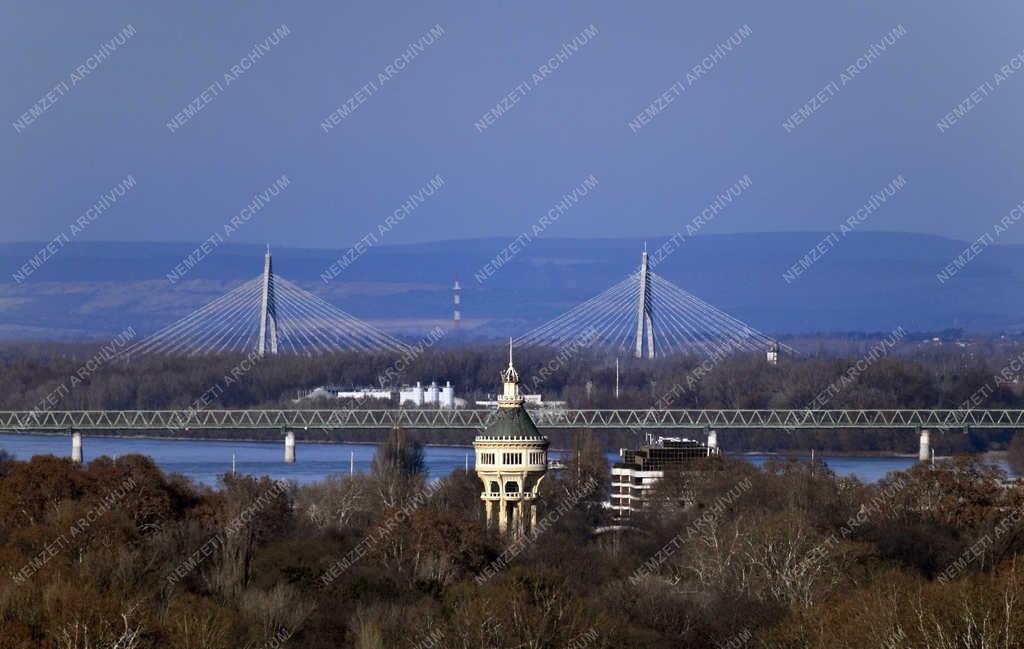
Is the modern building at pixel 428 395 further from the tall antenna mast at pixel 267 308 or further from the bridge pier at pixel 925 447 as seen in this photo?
the bridge pier at pixel 925 447

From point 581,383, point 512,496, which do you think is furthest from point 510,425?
point 581,383

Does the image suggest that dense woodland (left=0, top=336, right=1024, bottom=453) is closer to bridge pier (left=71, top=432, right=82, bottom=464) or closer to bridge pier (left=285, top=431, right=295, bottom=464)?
bridge pier (left=285, top=431, right=295, bottom=464)

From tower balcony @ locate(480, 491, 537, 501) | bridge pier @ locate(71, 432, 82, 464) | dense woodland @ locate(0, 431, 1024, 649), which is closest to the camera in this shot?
dense woodland @ locate(0, 431, 1024, 649)

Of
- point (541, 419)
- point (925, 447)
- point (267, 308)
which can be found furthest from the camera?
point (267, 308)

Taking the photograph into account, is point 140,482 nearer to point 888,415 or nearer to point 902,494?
point 902,494

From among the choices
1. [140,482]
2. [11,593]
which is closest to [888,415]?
[140,482]

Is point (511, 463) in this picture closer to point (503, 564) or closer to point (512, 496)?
point (512, 496)

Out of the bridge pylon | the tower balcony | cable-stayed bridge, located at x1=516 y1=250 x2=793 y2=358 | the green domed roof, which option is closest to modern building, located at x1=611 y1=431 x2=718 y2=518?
the tower balcony
